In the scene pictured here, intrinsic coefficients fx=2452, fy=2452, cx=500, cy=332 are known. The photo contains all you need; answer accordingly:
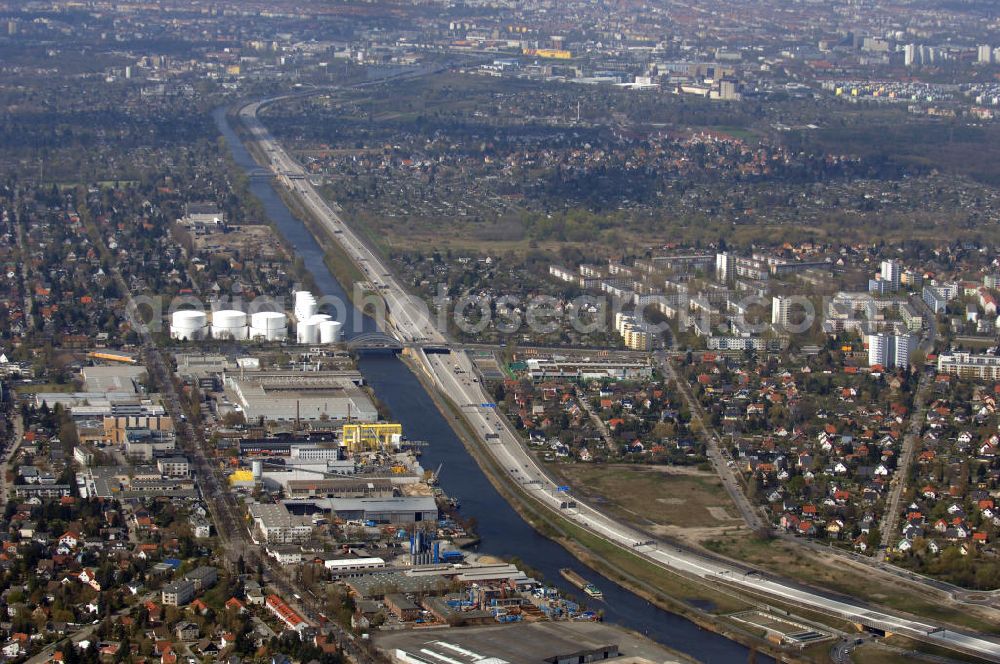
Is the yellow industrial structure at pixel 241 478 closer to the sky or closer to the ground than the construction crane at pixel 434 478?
closer to the sky

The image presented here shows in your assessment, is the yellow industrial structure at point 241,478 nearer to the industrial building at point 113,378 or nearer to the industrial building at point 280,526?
the industrial building at point 280,526

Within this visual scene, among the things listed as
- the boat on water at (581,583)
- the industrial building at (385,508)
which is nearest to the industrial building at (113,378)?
the industrial building at (385,508)

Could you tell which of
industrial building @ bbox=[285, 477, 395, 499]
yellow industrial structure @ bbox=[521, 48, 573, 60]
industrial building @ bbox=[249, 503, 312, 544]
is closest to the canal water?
industrial building @ bbox=[285, 477, 395, 499]

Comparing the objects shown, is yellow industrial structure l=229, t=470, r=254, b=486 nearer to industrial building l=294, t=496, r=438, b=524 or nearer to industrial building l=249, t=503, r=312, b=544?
industrial building l=294, t=496, r=438, b=524

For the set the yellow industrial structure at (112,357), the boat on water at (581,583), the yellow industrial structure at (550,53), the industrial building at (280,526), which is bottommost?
the yellow industrial structure at (550,53)

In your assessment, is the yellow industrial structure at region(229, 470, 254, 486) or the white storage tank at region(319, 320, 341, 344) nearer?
the yellow industrial structure at region(229, 470, 254, 486)

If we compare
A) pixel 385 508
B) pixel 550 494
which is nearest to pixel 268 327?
pixel 550 494

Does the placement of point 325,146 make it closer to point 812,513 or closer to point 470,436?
point 470,436

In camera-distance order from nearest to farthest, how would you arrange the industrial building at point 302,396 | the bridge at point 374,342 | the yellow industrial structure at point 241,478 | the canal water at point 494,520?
the canal water at point 494,520
the yellow industrial structure at point 241,478
the industrial building at point 302,396
the bridge at point 374,342
